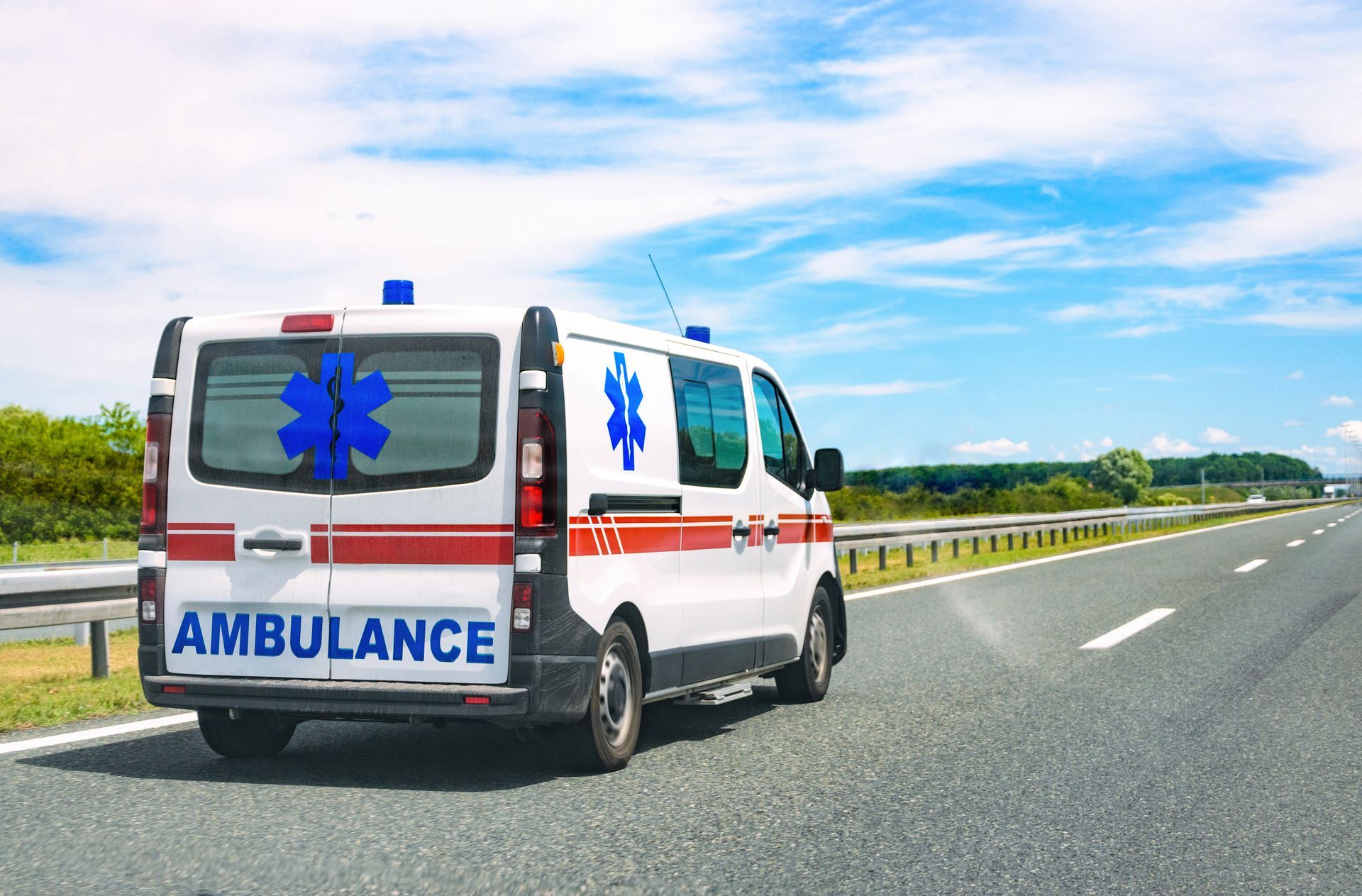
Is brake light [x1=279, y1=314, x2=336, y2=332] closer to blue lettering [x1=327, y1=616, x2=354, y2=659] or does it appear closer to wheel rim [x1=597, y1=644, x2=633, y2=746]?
blue lettering [x1=327, y1=616, x2=354, y2=659]

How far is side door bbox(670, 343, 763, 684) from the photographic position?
6.73m

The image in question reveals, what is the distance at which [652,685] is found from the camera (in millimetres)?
6367

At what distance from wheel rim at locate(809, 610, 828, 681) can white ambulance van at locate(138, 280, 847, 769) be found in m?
2.06

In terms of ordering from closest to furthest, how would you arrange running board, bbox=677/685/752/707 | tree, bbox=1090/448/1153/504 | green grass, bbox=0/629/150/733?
1. running board, bbox=677/685/752/707
2. green grass, bbox=0/629/150/733
3. tree, bbox=1090/448/1153/504

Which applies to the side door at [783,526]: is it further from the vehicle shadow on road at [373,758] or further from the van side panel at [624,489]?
the van side panel at [624,489]

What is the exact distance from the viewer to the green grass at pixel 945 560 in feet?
61.4

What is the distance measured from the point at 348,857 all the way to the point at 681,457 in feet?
9.26

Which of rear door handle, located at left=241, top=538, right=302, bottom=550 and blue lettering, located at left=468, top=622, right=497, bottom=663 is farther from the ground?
rear door handle, located at left=241, top=538, right=302, bottom=550

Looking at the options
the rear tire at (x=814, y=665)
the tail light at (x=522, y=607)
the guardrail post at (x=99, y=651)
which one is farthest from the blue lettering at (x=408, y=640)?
the guardrail post at (x=99, y=651)

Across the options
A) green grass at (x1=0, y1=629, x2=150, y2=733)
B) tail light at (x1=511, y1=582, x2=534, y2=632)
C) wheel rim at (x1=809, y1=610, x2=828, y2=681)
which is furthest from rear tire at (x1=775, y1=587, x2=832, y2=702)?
green grass at (x1=0, y1=629, x2=150, y2=733)

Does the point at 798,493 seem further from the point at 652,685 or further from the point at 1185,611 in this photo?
the point at 1185,611

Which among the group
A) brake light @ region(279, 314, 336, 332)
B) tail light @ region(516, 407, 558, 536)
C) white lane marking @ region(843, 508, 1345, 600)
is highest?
brake light @ region(279, 314, 336, 332)

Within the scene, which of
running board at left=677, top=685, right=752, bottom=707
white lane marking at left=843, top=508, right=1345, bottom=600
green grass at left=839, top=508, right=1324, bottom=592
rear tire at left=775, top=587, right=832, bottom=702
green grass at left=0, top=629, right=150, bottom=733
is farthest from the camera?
green grass at left=839, top=508, right=1324, bottom=592

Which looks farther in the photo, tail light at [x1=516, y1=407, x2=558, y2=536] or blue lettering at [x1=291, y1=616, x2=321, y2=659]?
blue lettering at [x1=291, y1=616, x2=321, y2=659]
